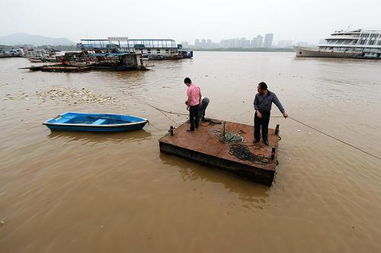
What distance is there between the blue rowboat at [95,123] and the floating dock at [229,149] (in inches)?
89.1

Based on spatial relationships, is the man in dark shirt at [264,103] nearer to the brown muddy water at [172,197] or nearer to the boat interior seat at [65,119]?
the brown muddy water at [172,197]

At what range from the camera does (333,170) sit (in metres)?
5.95

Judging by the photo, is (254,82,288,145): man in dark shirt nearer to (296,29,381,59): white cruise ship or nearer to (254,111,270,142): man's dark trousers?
(254,111,270,142): man's dark trousers

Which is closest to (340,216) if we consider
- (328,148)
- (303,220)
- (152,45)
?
(303,220)

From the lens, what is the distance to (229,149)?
5859 mm

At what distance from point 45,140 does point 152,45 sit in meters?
65.2

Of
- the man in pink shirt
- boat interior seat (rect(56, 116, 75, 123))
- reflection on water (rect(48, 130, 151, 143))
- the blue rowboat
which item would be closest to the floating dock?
the man in pink shirt

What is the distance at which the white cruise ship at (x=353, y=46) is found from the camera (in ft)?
203

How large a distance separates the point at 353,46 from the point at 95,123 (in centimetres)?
8067

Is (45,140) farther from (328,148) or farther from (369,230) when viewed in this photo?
(328,148)

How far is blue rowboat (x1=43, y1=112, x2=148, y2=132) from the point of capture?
8.04 metres

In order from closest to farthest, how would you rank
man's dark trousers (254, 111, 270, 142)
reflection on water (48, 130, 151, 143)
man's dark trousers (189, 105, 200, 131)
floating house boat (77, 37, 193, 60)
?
man's dark trousers (254, 111, 270, 142)
man's dark trousers (189, 105, 200, 131)
reflection on water (48, 130, 151, 143)
floating house boat (77, 37, 193, 60)

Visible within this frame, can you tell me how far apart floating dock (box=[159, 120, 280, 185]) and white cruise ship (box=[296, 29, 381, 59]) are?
7366cm

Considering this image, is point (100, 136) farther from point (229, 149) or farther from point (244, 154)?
point (244, 154)
